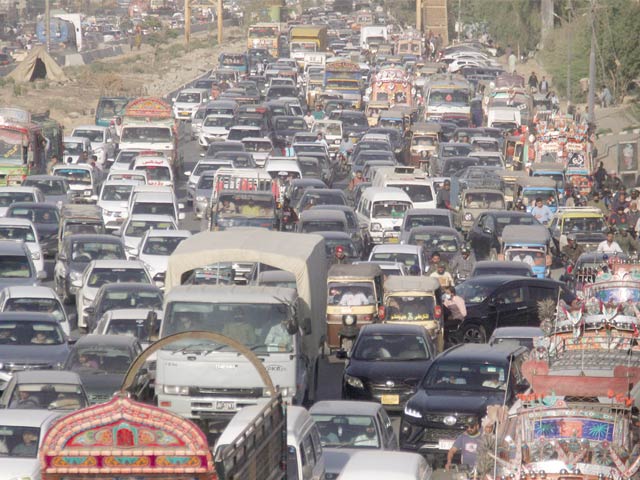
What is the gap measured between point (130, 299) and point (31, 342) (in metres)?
3.54

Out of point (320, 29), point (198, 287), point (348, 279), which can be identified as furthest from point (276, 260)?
point (320, 29)

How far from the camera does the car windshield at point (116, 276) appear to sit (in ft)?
96.9

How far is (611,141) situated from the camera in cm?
6234

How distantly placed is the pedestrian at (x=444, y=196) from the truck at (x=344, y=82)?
25.7m

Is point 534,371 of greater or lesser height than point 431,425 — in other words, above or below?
above

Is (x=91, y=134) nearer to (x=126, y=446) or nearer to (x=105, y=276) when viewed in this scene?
(x=105, y=276)

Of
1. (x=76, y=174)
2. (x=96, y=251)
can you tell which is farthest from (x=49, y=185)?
(x=96, y=251)

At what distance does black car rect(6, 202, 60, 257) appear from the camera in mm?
36188

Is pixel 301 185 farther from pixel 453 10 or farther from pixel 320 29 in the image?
pixel 453 10

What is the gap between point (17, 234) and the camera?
33906 millimetres

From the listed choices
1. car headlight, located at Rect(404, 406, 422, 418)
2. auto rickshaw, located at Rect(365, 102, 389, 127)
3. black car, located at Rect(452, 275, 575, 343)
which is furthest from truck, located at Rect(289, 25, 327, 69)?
car headlight, located at Rect(404, 406, 422, 418)

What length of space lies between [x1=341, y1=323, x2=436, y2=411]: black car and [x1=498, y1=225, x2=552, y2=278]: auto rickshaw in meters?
10.8

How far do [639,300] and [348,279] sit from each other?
6.42 meters

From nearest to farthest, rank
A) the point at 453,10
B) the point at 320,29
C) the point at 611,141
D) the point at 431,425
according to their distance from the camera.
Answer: the point at 431,425 < the point at 611,141 < the point at 320,29 < the point at 453,10
